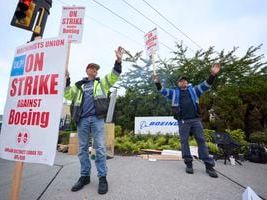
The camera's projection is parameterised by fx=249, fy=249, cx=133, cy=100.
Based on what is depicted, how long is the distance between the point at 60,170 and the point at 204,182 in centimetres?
283

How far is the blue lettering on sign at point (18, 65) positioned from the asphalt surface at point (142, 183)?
1.68 metres

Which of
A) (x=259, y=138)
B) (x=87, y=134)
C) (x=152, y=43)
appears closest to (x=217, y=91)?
(x=259, y=138)

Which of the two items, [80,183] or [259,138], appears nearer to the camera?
[80,183]

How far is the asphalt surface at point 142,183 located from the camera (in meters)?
3.39

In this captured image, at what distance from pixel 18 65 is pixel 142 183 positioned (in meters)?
2.51

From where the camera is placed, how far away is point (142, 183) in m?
3.96

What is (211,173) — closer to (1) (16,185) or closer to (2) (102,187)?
(2) (102,187)

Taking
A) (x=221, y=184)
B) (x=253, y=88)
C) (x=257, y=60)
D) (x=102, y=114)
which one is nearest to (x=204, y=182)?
(x=221, y=184)

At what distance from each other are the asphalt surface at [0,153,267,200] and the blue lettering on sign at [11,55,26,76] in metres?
1.68

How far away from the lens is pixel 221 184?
157 inches

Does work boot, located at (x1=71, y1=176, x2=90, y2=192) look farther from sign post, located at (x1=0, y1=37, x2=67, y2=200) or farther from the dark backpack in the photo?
the dark backpack

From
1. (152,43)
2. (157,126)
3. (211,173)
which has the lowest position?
(211,173)

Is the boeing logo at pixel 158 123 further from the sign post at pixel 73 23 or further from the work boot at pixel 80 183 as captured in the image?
the sign post at pixel 73 23

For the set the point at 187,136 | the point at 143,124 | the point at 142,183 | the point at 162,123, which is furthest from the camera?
the point at 143,124
